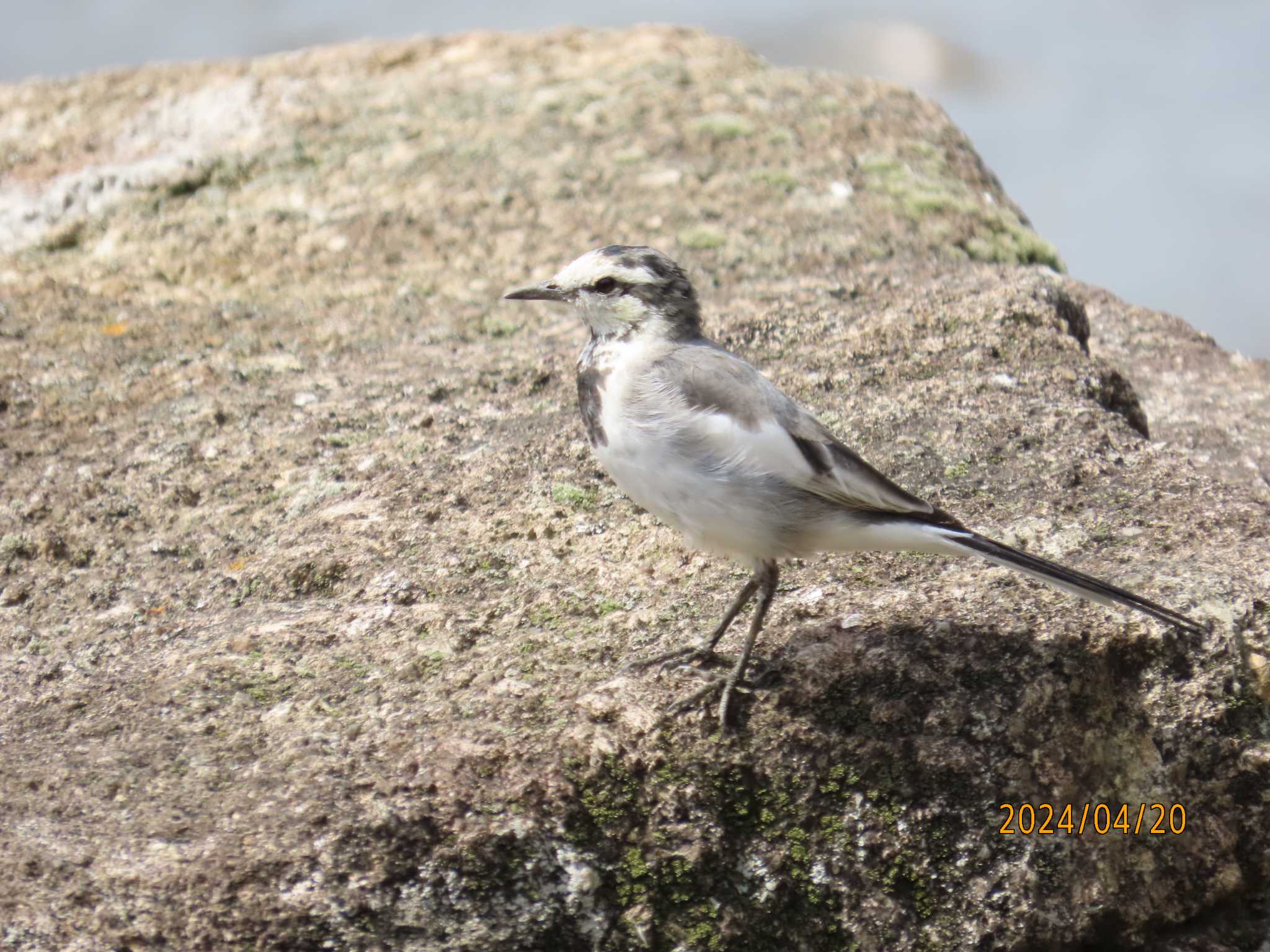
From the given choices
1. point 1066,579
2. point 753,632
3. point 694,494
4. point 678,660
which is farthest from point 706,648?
point 1066,579

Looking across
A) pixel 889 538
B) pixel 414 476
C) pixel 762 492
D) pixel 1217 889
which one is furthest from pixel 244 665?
pixel 1217 889

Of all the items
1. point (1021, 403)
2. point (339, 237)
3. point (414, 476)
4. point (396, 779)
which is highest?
point (339, 237)

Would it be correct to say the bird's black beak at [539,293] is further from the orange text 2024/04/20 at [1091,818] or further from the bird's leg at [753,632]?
the orange text 2024/04/20 at [1091,818]

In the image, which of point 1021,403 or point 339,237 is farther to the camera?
point 339,237

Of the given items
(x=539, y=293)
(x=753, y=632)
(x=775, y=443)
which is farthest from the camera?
(x=539, y=293)

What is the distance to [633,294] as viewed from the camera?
178 inches

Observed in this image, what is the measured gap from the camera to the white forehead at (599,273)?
4.53 m

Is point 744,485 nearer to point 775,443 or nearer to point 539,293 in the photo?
point 775,443

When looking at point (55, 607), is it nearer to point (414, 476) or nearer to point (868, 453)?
point (414, 476)

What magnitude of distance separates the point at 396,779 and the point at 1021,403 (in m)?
2.99

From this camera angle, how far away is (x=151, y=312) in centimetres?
679

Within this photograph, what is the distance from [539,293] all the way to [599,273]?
0.32m

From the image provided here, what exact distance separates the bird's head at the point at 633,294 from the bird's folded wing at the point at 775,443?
447 millimetres

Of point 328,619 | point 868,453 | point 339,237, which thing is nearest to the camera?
point 328,619
